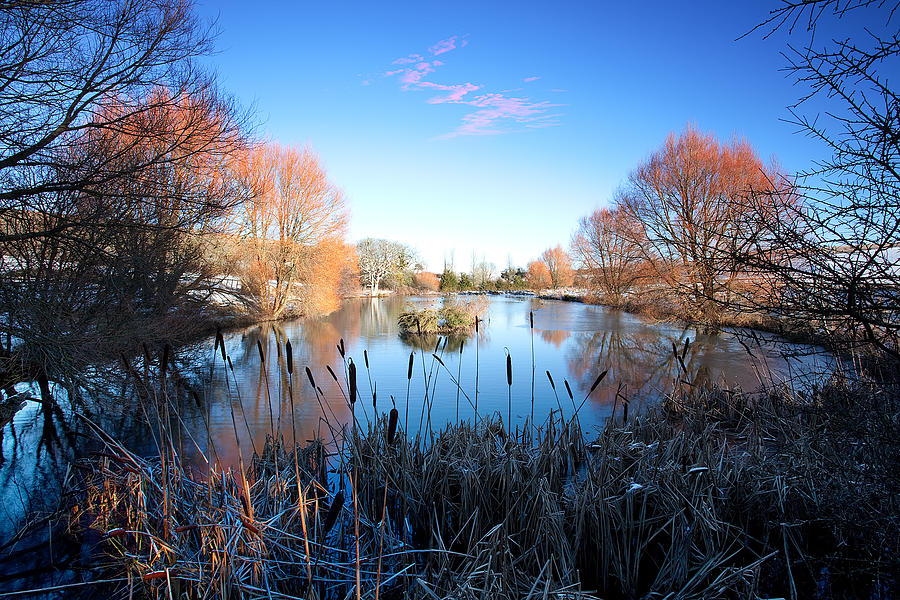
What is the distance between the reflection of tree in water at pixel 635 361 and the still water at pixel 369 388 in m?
0.04

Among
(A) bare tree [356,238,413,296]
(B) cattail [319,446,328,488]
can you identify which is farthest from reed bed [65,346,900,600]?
(A) bare tree [356,238,413,296]

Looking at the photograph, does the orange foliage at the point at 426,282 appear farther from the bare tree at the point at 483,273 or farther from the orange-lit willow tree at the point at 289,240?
the orange-lit willow tree at the point at 289,240

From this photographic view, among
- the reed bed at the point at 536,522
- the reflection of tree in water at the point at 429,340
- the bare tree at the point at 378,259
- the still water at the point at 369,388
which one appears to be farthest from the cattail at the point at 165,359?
the bare tree at the point at 378,259

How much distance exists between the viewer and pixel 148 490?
3.15 metres

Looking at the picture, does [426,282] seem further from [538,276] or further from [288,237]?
[288,237]

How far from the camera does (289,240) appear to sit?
855 inches

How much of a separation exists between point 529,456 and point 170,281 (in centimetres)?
777

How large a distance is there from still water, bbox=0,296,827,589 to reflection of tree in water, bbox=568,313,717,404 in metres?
0.04

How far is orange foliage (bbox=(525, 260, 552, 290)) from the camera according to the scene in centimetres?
6044

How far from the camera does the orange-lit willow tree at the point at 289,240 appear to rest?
20.8 metres

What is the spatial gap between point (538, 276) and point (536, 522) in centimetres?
5983

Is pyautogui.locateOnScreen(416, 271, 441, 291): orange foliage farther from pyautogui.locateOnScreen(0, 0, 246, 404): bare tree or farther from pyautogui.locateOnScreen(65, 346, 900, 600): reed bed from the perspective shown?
pyautogui.locateOnScreen(65, 346, 900, 600): reed bed

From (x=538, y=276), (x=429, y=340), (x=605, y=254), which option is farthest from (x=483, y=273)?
(x=429, y=340)

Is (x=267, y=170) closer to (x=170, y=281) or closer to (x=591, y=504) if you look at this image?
(x=170, y=281)
